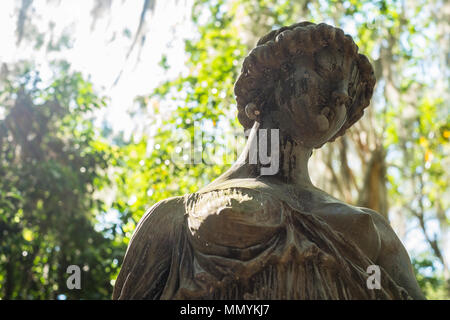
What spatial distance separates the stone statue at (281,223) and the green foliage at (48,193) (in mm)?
3489

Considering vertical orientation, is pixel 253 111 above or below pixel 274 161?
above

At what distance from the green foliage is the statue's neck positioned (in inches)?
133

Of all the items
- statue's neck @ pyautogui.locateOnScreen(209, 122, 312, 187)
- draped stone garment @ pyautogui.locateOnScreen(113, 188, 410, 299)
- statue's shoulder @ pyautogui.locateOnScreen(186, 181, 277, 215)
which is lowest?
draped stone garment @ pyautogui.locateOnScreen(113, 188, 410, 299)

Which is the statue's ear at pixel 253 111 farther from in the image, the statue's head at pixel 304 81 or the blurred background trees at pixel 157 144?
the blurred background trees at pixel 157 144

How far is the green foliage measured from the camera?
612 cm

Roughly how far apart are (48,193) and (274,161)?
13.8ft

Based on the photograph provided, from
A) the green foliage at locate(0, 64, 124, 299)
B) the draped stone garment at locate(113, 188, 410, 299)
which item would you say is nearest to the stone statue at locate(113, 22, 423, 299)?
the draped stone garment at locate(113, 188, 410, 299)

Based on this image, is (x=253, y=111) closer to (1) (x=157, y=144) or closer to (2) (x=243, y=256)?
(2) (x=243, y=256)

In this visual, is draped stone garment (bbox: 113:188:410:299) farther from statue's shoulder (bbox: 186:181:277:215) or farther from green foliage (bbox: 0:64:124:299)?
green foliage (bbox: 0:64:124:299)

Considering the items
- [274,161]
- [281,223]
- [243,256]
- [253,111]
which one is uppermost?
[253,111]

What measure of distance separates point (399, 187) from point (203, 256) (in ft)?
32.0

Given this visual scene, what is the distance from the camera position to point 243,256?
232 cm

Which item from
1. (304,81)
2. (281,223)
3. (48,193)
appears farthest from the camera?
(48,193)

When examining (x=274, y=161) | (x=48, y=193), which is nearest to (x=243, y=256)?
(x=274, y=161)
